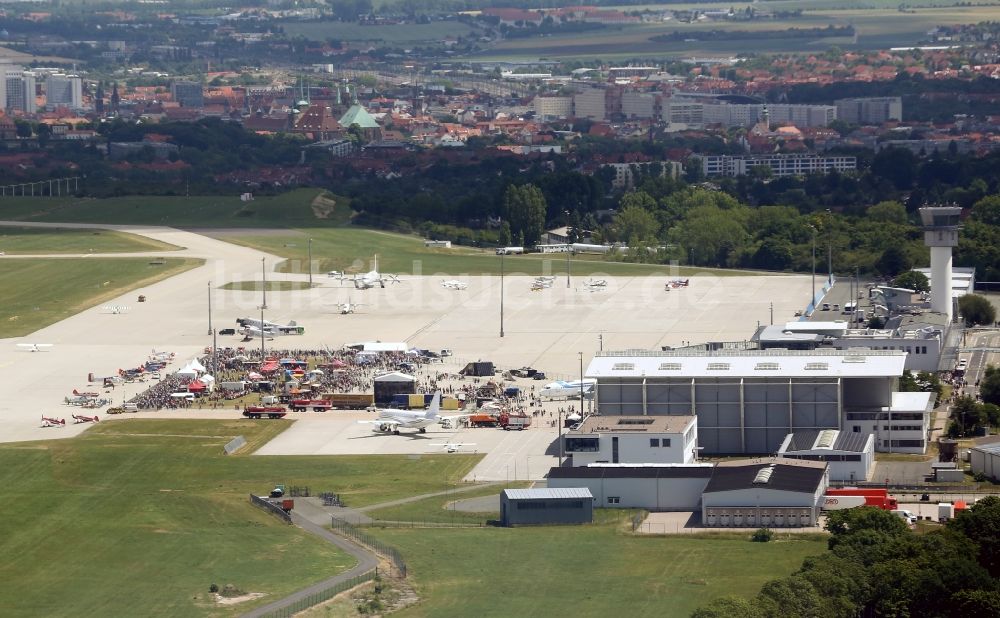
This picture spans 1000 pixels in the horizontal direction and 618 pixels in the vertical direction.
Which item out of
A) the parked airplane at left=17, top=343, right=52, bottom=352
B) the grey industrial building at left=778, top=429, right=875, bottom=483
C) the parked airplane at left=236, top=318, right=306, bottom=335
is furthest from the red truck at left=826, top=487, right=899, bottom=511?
the parked airplane at left=17, top=343, right=52, bottom=352

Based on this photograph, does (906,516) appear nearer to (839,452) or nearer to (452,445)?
(839,452)

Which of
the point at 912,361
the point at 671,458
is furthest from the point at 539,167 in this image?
the point at 671,458

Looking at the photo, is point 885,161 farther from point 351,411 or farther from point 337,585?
point 337,585

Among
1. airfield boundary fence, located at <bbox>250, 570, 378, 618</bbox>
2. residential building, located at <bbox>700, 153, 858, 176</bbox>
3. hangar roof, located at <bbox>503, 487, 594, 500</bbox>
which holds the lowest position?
airfield boundary fence, located at <bbox>250, 570, 378, 618</bbox>

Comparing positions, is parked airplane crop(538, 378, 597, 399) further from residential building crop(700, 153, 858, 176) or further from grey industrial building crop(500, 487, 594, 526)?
residential building crop(700, 153, 858, 176)

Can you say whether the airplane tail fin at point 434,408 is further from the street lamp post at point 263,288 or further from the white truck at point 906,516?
the street lamp post at point 263,288
